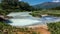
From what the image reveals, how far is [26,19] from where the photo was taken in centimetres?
209

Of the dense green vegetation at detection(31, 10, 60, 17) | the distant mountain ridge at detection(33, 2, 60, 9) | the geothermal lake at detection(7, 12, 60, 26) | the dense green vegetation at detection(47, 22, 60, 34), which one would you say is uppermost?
the distant mountain ridge at detection(33, 2, 60, 9)

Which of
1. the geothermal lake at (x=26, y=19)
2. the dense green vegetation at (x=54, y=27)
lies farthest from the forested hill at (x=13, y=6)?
the dense green vegetation at (x=54, y=27)

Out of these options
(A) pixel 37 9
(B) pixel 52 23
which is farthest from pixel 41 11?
(B) pixel 52 23

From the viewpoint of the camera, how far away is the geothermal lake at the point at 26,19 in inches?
80.9

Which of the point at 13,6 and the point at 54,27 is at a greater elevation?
the point at 13,6

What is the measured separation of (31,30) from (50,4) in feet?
1.54

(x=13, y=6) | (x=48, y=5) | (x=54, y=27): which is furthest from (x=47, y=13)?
(x=13, y=6)

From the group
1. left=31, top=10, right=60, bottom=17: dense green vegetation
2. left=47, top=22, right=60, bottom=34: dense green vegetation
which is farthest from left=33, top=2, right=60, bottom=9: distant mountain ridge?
left=47, top=22, right=60, bottom=34: dense green vegetation

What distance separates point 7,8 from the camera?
6.99ft

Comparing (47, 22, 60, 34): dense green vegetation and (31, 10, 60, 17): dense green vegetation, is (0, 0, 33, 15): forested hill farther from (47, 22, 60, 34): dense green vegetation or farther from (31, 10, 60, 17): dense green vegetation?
(47, 22, 60, 34): dense green vegetation

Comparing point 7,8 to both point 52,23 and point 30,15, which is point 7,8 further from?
point 52,23

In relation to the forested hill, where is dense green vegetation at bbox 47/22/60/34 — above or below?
below

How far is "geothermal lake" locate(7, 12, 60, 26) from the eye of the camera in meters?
2.05

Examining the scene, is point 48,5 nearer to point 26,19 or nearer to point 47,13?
point 47,13
